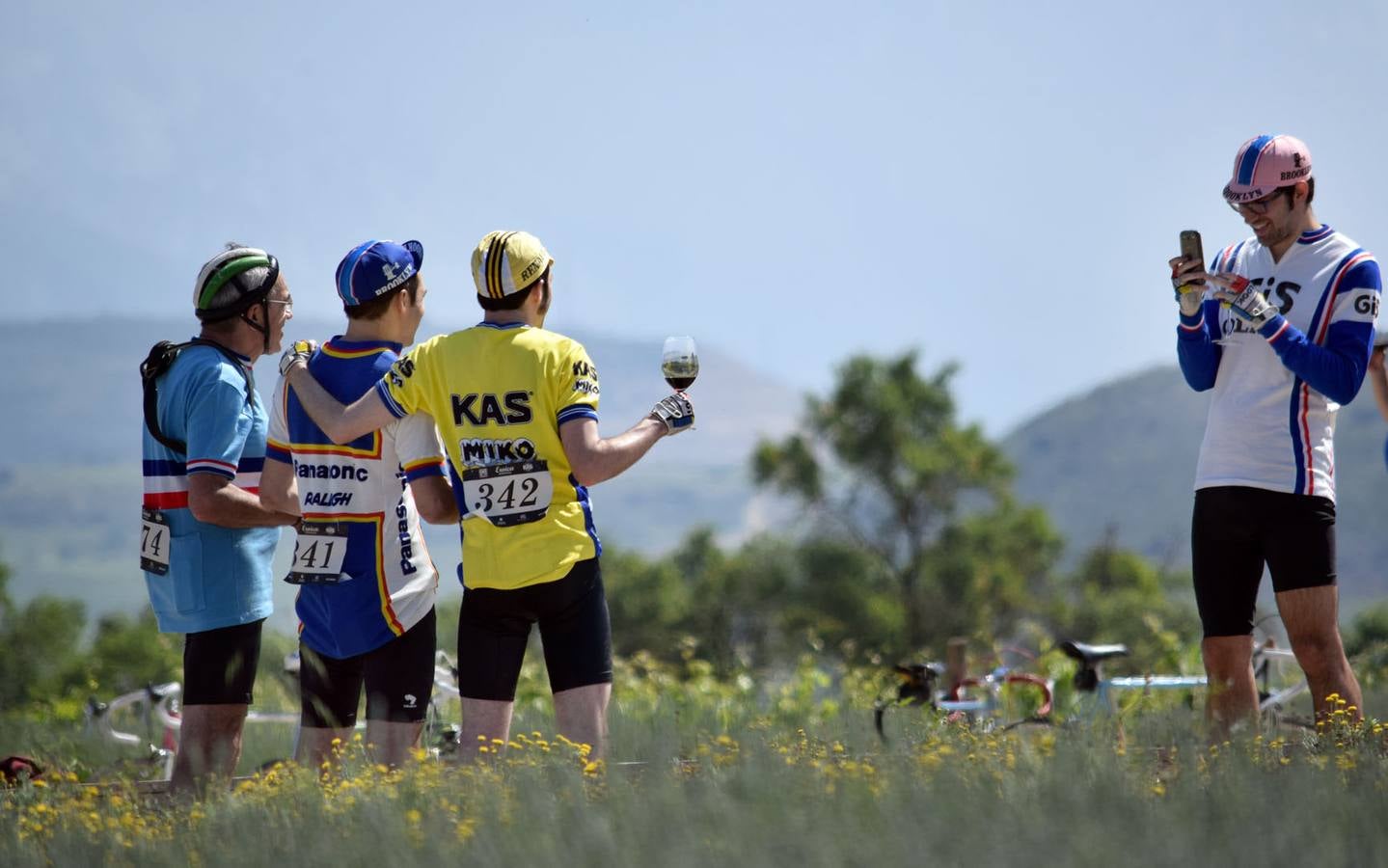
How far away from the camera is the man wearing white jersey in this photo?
5.18 meters

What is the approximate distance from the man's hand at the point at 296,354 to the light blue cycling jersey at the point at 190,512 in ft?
0.77

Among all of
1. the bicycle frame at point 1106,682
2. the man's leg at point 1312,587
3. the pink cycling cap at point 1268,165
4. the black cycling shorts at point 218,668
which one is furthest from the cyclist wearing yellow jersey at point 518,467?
the bicycle frame at point 1106,682

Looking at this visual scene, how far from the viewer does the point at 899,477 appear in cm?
5244

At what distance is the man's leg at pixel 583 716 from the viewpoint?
15.1ft

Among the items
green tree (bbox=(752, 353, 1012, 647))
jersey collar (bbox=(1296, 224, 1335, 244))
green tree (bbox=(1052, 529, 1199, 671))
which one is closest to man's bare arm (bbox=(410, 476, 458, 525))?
jersey collar (bbox=(1296, 224, 1335, 244))

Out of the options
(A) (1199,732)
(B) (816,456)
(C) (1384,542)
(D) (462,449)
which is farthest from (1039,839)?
(C) (1384,542)

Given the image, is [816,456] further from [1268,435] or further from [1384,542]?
[1384,542]

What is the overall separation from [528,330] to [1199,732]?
239 cm

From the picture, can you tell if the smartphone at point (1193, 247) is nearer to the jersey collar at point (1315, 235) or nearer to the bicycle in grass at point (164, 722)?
the jersey collar at point (1315, 235)

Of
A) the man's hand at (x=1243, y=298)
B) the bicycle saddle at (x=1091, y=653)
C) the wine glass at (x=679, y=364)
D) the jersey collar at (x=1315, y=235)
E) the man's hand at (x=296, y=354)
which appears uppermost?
the jersey collar at (x=1315, y=235)

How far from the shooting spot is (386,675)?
4805 millimetres

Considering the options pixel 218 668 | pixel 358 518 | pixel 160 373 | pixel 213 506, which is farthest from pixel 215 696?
pixel 160 373

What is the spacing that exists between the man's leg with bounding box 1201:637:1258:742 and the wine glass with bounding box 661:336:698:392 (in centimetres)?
214

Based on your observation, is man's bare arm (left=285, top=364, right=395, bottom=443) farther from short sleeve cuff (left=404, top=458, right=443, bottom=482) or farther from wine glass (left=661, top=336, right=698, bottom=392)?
wine glass (left=661, top=336, right=698, bottom=392)
